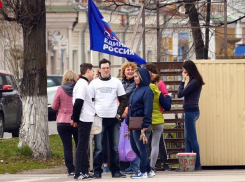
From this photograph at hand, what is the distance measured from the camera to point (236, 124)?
15.2 metres

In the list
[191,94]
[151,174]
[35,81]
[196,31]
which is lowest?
[151,174]

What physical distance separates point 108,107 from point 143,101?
0.60m

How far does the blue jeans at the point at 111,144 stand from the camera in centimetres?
1376

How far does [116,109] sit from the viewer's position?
13.8m

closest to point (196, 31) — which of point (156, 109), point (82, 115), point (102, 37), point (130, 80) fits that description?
point (102, 37)

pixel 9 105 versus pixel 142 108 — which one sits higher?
pixel 142 108

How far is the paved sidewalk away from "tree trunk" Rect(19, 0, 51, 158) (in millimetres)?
1907

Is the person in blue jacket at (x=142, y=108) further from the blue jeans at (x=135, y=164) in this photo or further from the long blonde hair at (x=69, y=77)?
the long blonde hair at (x=69, y=77)

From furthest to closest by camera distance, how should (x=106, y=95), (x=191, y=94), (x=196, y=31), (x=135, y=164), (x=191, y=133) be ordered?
(x=196, y=31), (x=191, y=133), (x=191, y=94), (x=135, y=164), (x=106, y=95)

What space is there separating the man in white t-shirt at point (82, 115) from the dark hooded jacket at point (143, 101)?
0.60 m

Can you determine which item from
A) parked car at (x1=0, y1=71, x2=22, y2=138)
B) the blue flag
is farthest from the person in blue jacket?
parked car at (x1=0, y1=71, x2=22, y2=138)

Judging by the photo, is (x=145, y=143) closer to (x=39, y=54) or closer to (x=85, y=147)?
(x=85, y=147)

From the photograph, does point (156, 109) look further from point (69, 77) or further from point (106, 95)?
point (69, 77)

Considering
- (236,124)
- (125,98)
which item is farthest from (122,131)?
(236,124)
